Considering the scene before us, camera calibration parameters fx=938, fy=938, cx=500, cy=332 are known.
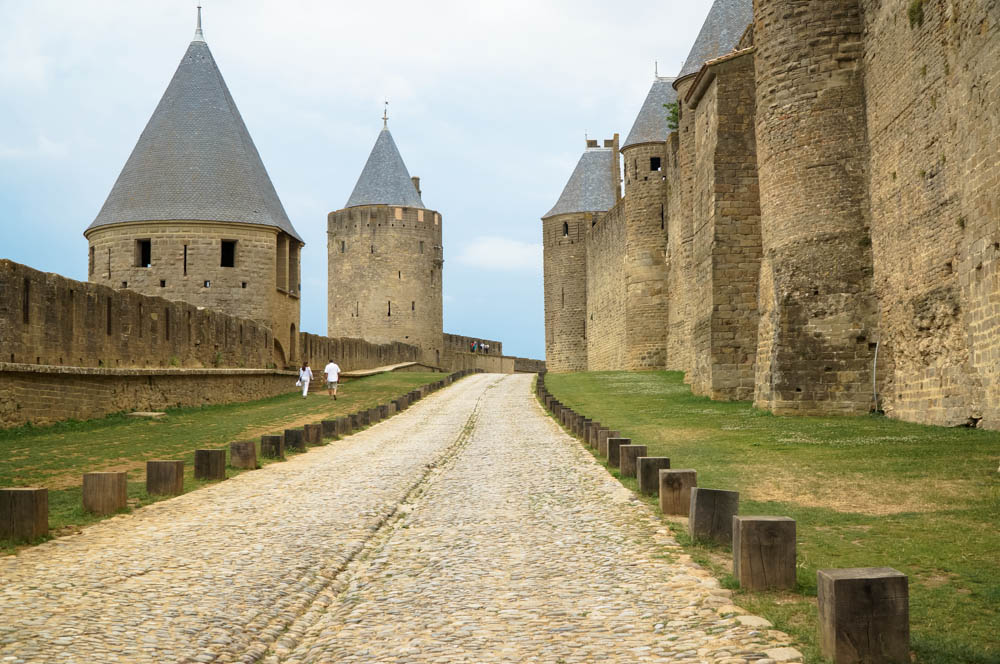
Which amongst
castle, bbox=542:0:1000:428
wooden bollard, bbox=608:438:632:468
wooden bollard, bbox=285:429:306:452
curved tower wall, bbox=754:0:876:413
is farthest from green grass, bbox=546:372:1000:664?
wooden bollard, bbox=285:429:306:452

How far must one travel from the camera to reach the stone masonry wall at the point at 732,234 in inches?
773

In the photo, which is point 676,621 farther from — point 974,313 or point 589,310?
point 589,310

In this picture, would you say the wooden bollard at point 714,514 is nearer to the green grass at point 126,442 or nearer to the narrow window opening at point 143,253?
the green grass at point 126,442

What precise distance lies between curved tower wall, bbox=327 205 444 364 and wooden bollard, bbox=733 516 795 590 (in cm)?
4888

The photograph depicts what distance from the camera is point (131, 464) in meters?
10.8

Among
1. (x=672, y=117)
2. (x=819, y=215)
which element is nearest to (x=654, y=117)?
(x=672, y=117)

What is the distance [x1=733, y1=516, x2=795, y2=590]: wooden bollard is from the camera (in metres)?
4.51

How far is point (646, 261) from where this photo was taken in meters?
35.8

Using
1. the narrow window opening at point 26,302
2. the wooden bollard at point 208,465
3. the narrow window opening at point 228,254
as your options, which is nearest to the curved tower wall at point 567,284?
the narrow window opening at point 228,254

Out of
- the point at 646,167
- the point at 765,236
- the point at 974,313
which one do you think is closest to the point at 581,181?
→ the point at 646,167

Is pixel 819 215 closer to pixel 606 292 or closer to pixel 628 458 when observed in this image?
pixel 628 458

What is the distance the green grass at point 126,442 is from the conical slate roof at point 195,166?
39.8 feet

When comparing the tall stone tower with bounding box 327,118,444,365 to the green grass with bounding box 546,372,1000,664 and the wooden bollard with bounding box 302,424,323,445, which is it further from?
the wooden bollard with bounding box 302,424,323,445

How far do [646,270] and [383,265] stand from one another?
21.3m
